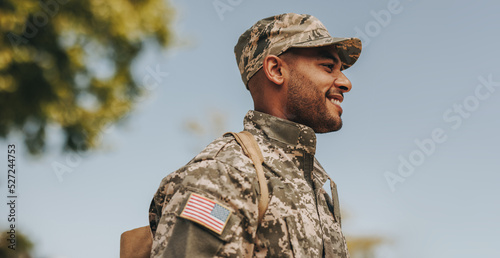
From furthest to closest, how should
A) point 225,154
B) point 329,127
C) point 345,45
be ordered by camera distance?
point 345,45, point 329,127, point 225,154

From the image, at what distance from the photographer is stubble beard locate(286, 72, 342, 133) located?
91.9 inches

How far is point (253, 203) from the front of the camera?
180 centimetres

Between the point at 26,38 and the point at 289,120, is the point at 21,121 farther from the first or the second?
the point at 289,120

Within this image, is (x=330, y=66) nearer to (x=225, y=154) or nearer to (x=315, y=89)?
(x=315, y=89)

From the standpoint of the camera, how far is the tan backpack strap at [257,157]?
6.02 feet

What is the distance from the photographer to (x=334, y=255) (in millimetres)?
1997

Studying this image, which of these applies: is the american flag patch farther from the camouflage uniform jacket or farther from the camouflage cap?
the camouflage cap

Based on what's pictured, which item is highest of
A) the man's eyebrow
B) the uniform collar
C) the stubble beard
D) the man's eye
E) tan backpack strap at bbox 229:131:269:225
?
the man's eyebrow

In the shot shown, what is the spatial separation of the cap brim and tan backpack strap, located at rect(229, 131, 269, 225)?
598 mm

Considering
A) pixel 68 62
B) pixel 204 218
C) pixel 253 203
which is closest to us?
pixel 204 218

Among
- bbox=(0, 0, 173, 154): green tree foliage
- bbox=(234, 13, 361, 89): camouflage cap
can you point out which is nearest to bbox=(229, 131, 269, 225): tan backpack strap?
bbox=(234, 13, 361, 89): camouflage cap

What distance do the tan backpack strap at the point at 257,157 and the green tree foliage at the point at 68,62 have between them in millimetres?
5812

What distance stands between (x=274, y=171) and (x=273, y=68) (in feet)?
2.12

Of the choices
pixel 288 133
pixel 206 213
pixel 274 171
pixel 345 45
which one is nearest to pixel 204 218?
pixel 206 213
